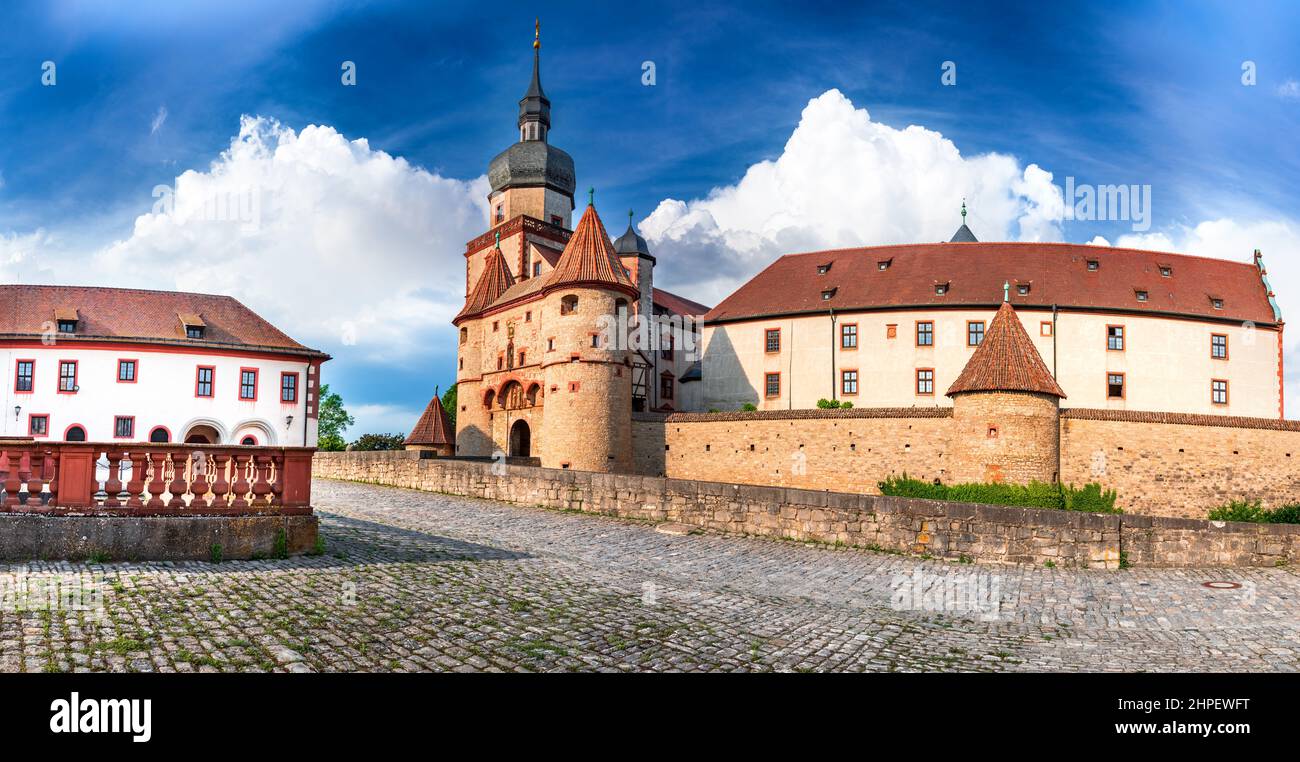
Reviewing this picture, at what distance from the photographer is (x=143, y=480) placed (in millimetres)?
9695

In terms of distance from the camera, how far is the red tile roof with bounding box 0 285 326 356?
3859cm

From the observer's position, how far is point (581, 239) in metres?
35.1

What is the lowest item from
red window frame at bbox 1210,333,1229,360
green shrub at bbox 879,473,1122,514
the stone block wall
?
green shrub at bbox 879,473,1122,514

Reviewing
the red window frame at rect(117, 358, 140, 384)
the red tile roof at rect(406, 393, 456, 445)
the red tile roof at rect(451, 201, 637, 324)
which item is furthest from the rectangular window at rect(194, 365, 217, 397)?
the red tile roof at rect(451, 201, 637, 324)

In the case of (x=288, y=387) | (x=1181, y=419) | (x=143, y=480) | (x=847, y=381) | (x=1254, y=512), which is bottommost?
(x=1254, y=512)

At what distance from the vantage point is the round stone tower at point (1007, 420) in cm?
2725

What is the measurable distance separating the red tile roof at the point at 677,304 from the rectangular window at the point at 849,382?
1529 cm

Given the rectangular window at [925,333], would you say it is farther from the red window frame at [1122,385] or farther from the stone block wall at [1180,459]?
the stone block wall at [1180,459]

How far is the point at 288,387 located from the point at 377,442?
21.5 metres

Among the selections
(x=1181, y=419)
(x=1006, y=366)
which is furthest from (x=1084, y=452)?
(x=1006, y=366)

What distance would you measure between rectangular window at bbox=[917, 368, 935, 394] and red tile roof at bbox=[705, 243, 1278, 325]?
10.3 ft

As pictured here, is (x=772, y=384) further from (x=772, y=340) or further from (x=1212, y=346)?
(x=1212, y=346)

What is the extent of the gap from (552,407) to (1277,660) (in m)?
27.5

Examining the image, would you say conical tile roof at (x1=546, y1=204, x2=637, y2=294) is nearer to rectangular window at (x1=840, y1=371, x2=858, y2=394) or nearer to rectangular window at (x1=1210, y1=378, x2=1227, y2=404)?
rectangular window at (x1=840, y1=371, x2=858, y2=394)
